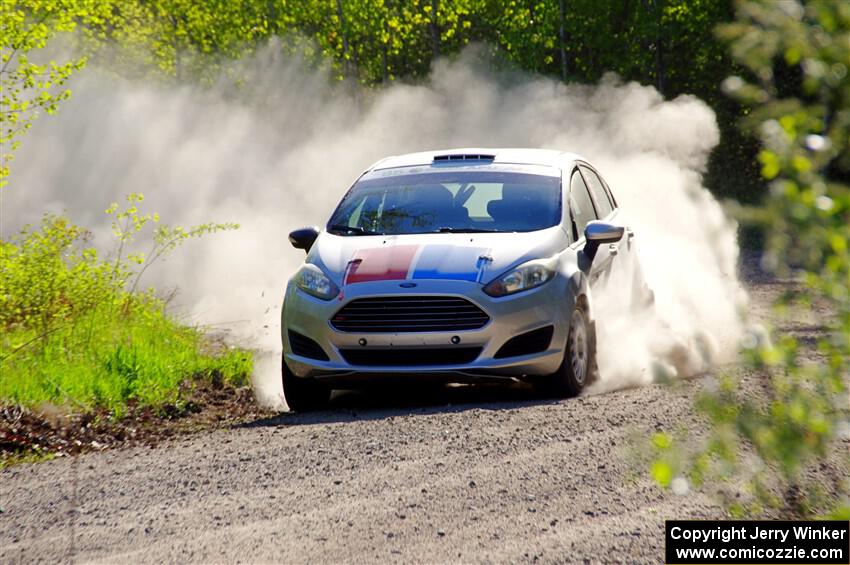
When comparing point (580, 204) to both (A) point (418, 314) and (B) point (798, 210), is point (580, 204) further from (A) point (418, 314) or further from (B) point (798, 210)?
(B) point (798, 210)

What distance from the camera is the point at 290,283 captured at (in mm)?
9547

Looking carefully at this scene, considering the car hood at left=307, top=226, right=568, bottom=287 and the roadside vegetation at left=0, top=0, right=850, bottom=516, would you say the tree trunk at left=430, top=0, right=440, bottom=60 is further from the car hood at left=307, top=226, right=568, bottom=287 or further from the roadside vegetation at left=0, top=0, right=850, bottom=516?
the car hood at left=307, top=226, right=568, bottom=287

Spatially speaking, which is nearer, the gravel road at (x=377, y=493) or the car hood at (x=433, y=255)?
the gravel road at (x=377, y=493)

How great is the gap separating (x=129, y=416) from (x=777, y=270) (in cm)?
712

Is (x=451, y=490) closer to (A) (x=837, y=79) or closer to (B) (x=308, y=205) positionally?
(A) (x=837, y=79)

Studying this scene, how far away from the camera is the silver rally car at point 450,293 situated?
8.92 meters

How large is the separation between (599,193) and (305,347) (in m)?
3.35

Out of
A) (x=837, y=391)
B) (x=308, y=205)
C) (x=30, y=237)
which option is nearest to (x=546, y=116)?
(x=308, y=205)

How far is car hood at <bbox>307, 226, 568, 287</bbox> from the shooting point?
9.01 metres

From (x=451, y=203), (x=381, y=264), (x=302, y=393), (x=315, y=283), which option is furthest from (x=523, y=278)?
(x=302, y=393)

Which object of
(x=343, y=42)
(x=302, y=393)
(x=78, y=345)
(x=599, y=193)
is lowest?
(x=343, y=42)

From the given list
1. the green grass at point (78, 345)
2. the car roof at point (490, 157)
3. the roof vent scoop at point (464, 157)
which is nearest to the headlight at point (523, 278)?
the car roof at point (490, 157)

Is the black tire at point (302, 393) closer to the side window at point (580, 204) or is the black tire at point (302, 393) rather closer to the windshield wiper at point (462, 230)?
the windshield wiper at point (462, 230)

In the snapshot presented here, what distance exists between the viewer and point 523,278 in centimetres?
901
